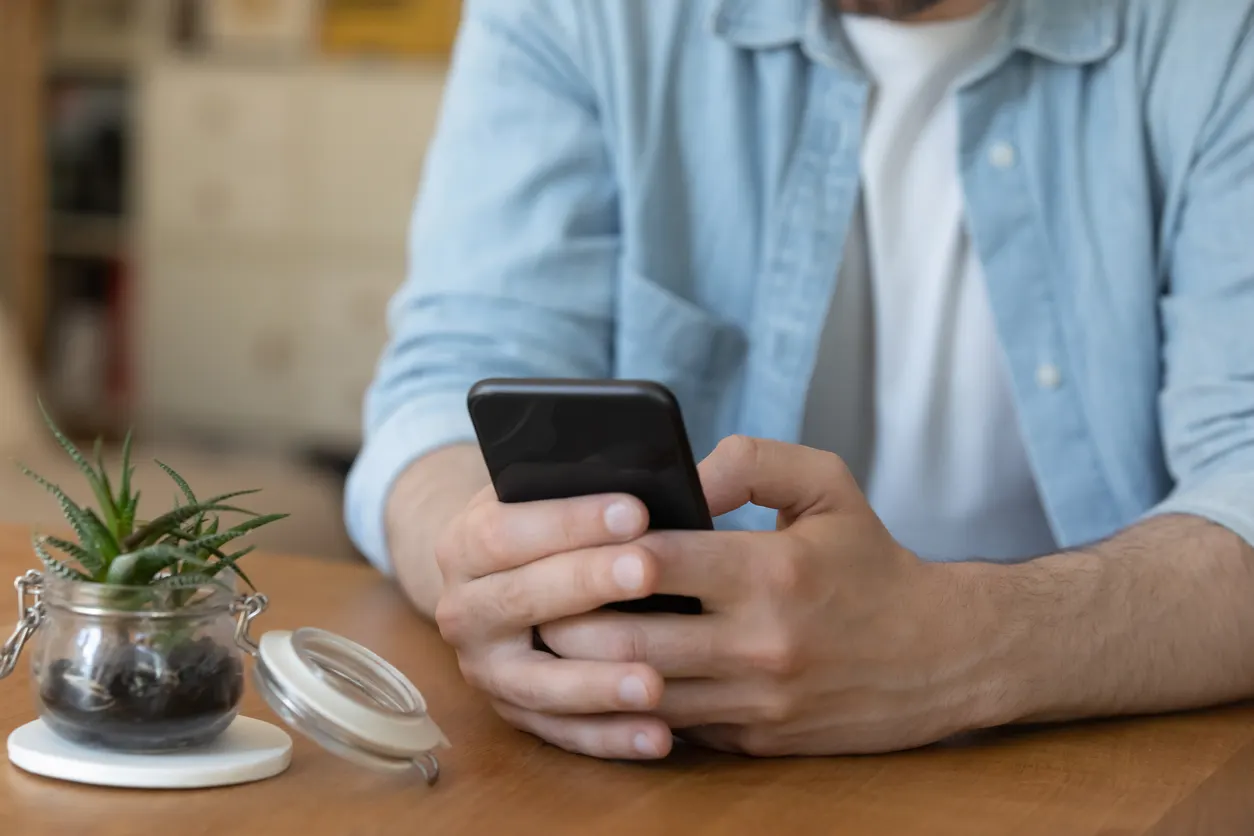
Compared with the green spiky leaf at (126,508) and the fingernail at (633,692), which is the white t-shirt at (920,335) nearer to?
the fingernail at (633,692)

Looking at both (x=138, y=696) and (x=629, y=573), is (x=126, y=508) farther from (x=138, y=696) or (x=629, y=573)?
(x=629, y=573)

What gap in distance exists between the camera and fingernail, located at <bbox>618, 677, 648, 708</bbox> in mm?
623

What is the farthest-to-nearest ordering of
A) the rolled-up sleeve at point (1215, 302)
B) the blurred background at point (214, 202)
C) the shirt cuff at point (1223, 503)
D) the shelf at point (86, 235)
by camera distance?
the shelf at point (86, 235) < the blurred background at point (214, 202) < the rolled-up sleeve at point (1215, 302) < the shirt cuff at point (1223, 503)

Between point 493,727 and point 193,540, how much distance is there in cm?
18

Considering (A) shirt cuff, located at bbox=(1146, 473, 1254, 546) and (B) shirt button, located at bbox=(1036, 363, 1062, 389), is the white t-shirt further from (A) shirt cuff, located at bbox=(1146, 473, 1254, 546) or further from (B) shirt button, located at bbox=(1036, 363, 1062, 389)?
(A) shirt cuff, located at bbox=(1146, 473, 1254, 546)

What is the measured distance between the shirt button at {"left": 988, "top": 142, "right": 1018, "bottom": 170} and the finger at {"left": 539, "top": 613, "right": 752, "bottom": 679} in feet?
1.97

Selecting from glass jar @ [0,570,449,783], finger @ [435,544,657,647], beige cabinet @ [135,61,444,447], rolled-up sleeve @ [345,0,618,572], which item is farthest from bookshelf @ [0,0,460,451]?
glass jar @ [0,570,449,783]

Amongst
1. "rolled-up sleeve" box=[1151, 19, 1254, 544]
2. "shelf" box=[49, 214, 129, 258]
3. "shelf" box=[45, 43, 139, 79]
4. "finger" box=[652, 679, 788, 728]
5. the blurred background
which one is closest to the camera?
"finger" box=[652, 679, 788, 728]

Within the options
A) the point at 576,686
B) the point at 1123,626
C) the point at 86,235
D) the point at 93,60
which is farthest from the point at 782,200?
the point at 86,235

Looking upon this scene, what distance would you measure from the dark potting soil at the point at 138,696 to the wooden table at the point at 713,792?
0.02m

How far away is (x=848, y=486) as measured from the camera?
0.66m

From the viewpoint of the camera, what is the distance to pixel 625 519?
619 mm

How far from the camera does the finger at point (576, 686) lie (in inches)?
24.6

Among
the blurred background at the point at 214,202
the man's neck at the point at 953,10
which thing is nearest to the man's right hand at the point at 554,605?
the man's neck at the point at 953,10
